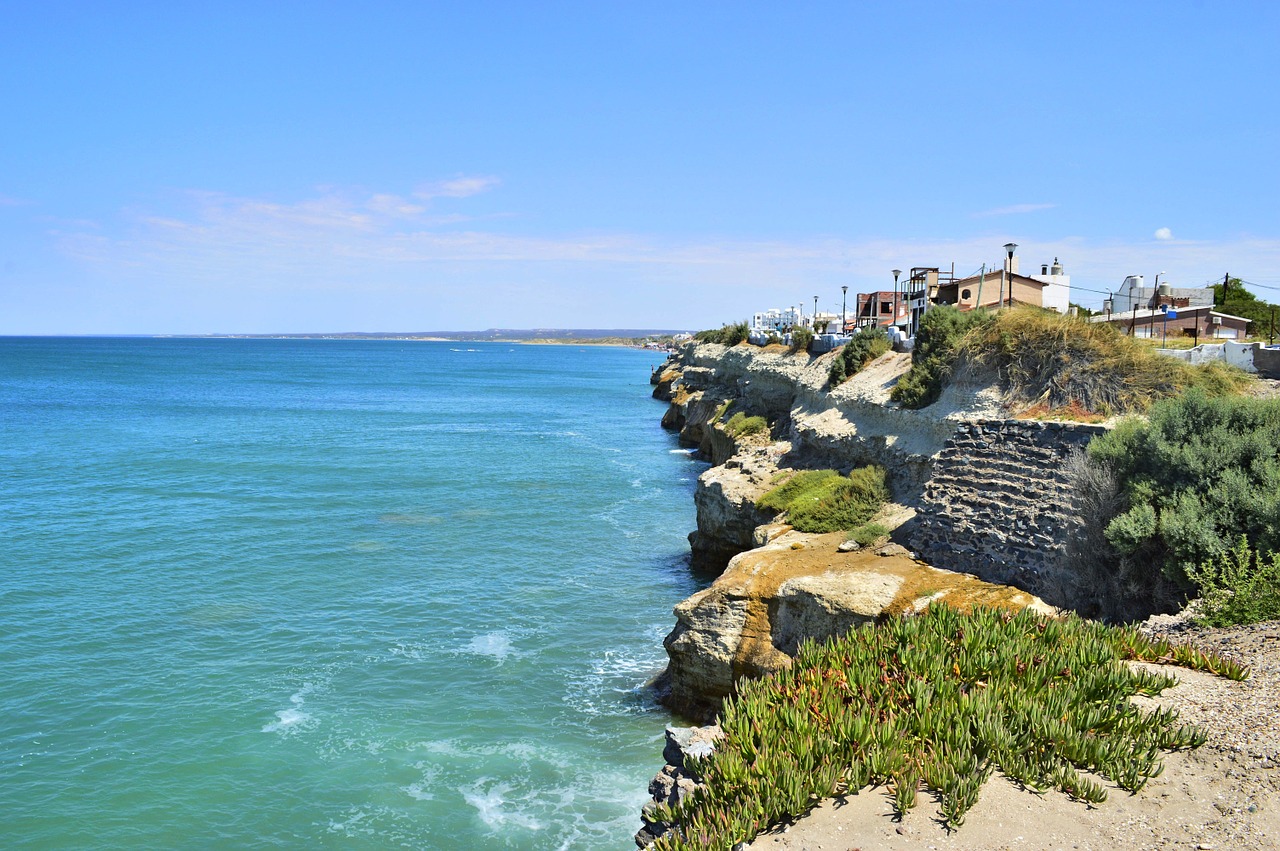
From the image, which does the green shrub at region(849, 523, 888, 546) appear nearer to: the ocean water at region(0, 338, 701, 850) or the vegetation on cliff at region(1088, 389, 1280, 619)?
the vegetation on cliff at region(1088, 389, 1280, 619)

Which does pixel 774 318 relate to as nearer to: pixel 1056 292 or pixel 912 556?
pixel 1056 292

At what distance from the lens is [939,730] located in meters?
8.65

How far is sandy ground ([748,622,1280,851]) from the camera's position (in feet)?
24.4

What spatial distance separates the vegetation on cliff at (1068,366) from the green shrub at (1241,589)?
17.3ft

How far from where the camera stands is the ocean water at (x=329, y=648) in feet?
46.5

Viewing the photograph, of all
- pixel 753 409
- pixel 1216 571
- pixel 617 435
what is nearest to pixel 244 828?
pixel 1216 571

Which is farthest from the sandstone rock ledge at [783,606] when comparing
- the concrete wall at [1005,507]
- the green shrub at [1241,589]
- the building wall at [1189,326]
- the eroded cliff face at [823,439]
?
the building wall at [1189,326]

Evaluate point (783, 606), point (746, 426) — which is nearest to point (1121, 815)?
point (783, 606)

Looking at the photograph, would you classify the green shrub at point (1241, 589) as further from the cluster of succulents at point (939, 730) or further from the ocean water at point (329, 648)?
the ocean water at point (329, 648)

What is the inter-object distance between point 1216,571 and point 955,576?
15.1 feet

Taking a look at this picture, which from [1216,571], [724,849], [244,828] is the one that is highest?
[1216,571]

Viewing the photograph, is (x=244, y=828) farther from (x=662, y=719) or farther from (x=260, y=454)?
(x=260, y=454)

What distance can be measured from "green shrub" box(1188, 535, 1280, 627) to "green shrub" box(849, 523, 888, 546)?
7.14 metres

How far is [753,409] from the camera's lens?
4512 cm
